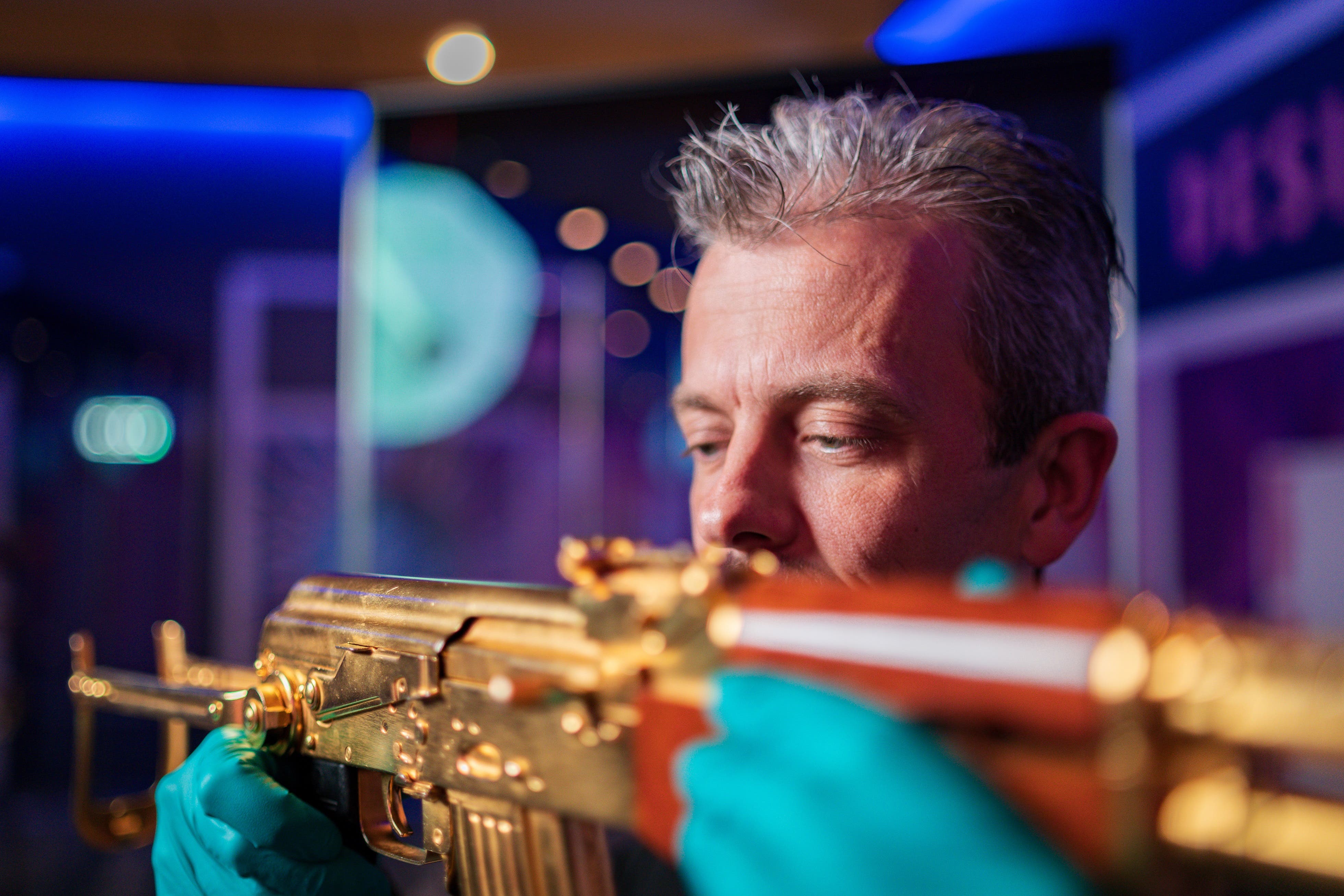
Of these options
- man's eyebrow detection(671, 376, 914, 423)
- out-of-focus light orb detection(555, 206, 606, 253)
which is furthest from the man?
out-of-focus light orb detection(555, 206, 606, 253)

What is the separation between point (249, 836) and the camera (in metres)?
0.90

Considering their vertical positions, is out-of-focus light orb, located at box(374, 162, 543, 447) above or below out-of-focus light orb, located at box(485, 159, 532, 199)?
below

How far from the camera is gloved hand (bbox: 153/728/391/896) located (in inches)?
35.4

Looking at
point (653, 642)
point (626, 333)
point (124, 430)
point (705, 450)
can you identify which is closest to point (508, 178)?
point (626, 333)

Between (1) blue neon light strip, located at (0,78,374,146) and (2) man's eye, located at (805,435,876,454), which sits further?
(1) blue neon light strip, located at (0,78,374,146)

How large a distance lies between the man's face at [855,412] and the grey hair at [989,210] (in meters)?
0.03

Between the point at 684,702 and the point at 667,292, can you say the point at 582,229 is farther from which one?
the point at 684,702

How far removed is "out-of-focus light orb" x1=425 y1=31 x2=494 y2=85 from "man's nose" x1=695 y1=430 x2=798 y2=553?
2.95 m

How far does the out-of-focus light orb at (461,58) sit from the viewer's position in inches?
136

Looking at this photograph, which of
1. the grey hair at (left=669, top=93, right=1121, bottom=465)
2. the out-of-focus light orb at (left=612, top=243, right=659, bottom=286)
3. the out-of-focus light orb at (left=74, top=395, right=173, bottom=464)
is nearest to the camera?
the grey hair at (left=669, top=93, right=1121, bottom=465)

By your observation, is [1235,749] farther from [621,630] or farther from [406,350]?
[406,350]

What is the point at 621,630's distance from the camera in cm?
62

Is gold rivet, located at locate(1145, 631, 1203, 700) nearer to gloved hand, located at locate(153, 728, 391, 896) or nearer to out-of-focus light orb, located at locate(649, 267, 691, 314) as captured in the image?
gloved hand, located at locate(153, 728, 391, 896)

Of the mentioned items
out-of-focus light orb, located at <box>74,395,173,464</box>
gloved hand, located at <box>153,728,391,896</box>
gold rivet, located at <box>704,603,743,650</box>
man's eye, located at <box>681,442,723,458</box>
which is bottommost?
gloved hand, located at <box>153,728,391,896</box>
